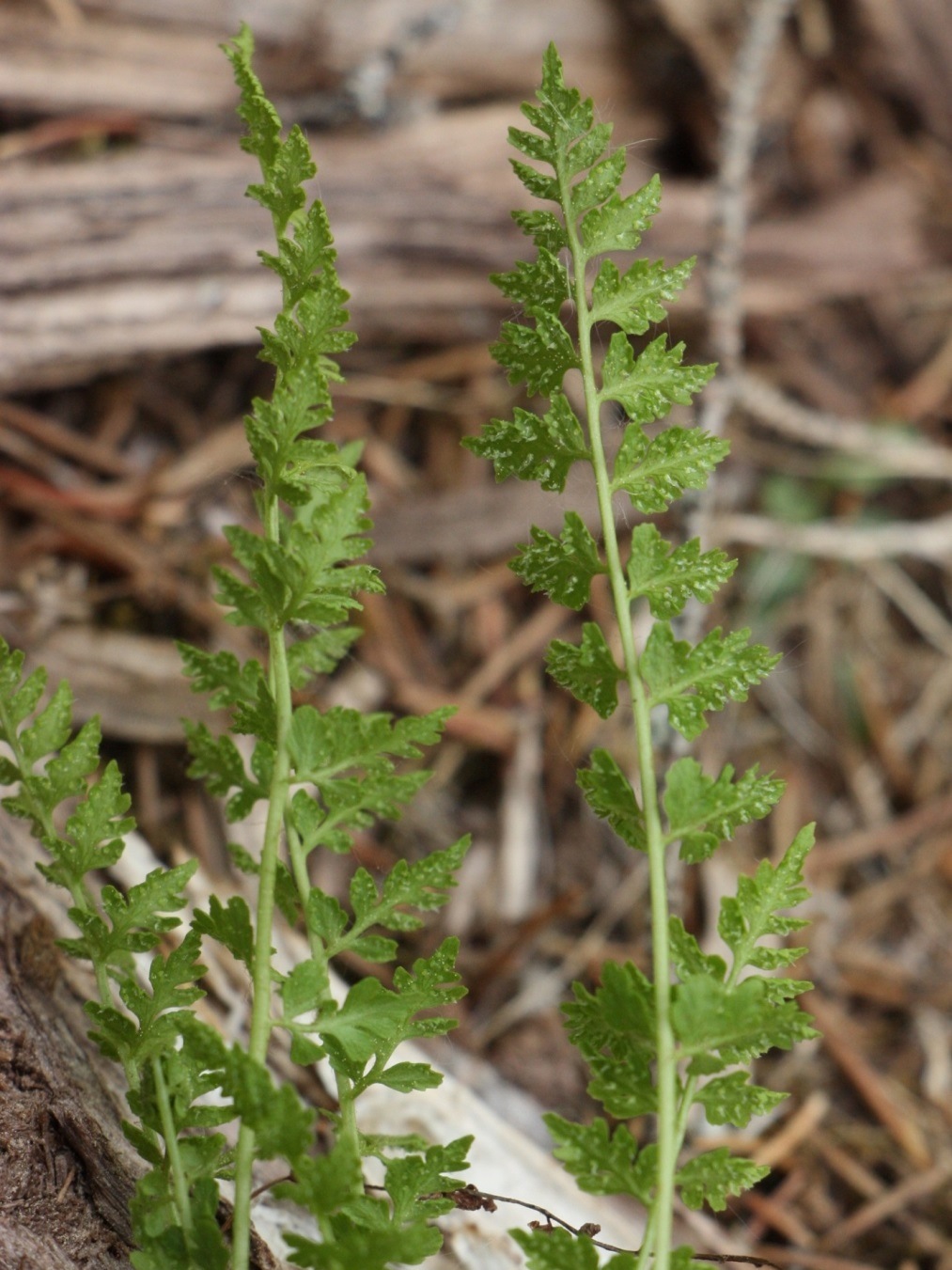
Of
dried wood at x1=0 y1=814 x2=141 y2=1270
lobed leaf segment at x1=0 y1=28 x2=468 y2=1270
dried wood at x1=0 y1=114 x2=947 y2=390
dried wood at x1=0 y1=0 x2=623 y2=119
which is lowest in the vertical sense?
dried wood at x1=0 y1=814 x2=141 y2=1270

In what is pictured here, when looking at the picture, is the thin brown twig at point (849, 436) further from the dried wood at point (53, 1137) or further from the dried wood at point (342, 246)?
the dried wood at point (53, 1137)

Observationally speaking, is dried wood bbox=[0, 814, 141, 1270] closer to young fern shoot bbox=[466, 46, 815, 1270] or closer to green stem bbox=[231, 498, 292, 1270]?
green stem bbox=[231, 498, 292, 1270]

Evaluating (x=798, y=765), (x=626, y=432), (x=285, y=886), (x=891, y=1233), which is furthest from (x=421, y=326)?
(x=891, y=1233)

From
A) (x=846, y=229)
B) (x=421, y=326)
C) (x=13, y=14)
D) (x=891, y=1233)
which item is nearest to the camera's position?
(x=891, y=1233)

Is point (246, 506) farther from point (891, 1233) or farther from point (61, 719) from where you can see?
point (891, 1233)

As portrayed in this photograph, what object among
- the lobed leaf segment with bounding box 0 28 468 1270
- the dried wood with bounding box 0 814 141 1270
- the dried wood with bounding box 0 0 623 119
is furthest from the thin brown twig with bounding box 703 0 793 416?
the dried wood with bounding box 0 814 141 1270

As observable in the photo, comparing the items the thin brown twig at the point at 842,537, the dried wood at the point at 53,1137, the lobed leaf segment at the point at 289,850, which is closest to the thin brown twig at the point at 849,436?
the thin brown twig at the point at 842,537

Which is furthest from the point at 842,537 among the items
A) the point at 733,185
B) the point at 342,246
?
the point at 342,246
